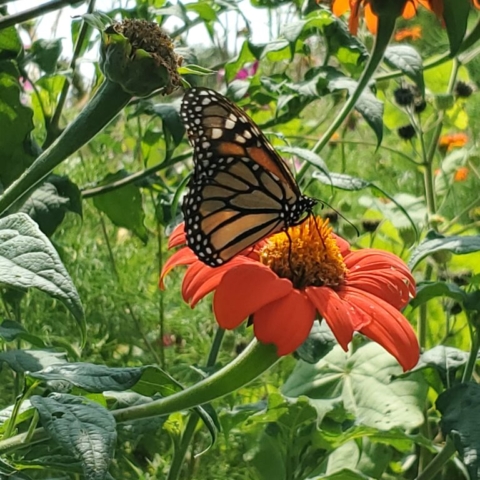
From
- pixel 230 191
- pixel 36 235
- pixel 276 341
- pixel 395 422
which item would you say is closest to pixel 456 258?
pixel 395 422

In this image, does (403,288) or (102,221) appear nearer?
(403,288)

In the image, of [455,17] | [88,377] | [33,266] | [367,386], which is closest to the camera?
[33,266]

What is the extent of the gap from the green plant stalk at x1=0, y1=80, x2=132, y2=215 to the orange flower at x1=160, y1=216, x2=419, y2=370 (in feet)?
0.42

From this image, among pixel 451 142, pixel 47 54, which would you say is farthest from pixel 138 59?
pixel 451 142

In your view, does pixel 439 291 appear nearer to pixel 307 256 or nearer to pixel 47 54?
pixel 307 256

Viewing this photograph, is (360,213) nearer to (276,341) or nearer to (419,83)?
(419,83)

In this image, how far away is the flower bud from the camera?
0.54m

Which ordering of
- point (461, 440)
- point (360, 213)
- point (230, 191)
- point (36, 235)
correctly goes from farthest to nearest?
point (360, 213)
point (230, 191)
point (461, 440)
point (36, 235)

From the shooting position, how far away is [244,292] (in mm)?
528

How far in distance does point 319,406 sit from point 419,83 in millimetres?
327

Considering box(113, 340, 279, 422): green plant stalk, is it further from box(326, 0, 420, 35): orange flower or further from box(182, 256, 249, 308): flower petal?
box(326, 0, 420, 35): orange flower

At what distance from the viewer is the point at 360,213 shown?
4.73 feet

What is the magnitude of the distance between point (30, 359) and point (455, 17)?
45 cm

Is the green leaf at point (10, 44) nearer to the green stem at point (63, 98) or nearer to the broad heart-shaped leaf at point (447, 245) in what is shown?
the green stem at point (63, 98)
